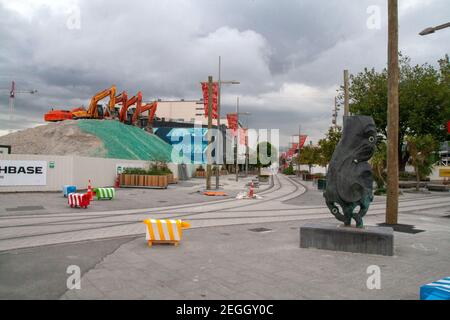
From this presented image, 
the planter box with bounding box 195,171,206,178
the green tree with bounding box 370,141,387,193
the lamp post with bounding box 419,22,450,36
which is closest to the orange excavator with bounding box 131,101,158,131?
the planter box with bounding box 195,171,206,178

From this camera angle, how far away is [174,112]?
12419 centimetres

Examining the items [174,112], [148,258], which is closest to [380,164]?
[148,258]

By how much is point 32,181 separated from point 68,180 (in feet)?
7.76

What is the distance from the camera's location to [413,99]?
34125 millimetres

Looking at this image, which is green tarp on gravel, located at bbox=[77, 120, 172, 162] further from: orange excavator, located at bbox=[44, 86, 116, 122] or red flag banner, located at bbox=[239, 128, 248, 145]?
red flag banner, located at bbox=[239, 128, 248, 145]

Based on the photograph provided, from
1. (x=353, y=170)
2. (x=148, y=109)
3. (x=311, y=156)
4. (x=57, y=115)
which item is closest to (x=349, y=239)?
(x=353, y=170)

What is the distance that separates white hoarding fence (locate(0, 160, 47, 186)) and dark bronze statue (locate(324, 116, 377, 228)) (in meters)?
20.0

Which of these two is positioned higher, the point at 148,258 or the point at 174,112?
the point at 174,112

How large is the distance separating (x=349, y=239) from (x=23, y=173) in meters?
20.7

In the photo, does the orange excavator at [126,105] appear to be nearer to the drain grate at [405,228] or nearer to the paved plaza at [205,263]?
the paved plaza at [205,263]

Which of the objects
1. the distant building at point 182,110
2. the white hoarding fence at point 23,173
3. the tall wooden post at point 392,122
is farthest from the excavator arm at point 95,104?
the distant building at point 182,110

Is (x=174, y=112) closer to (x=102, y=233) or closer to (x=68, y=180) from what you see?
(x=68, y=180)

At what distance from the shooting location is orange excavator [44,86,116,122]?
51281 mm

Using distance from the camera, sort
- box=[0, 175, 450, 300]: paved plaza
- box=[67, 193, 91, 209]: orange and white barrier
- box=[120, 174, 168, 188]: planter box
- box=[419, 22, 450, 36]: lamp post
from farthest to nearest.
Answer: box=[120, 174, 168, 188]: planter box < box=[67, 193, 91, 209]: orange and white barrier < box=[419, 22, 450, 36]: lamp post < box=[0, 175, 450, 300]: paved plaza
